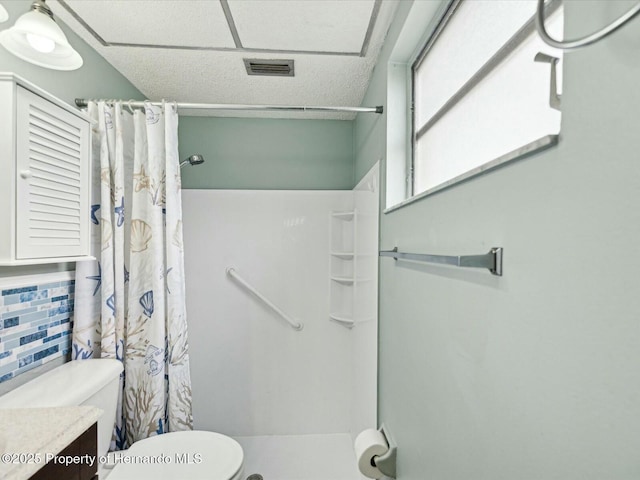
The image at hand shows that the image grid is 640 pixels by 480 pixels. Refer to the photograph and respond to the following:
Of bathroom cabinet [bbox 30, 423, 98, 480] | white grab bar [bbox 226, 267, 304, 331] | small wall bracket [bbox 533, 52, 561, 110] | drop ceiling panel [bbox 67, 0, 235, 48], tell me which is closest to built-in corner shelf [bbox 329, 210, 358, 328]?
white grab bar [bbox 226, 267, 304, 331]

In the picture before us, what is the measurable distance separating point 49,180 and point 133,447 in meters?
1.13

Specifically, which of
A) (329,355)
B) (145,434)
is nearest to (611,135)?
(145,434)

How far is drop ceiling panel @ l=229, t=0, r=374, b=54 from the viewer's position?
1302mm

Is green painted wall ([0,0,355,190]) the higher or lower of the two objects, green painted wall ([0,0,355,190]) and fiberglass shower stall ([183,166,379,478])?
the higher

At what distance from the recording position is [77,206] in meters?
1.30

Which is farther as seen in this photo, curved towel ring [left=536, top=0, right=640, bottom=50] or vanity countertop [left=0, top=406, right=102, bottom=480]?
vanity countertop [left=0, top=406, right=102, bottom=480]

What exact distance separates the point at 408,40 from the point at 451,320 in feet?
3.41

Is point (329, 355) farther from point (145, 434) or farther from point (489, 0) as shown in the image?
point (489, 0)

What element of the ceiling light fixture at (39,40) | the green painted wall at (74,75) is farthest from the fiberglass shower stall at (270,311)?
the ceiling light fixture at (39,40)

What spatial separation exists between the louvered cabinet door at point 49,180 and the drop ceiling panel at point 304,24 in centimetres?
77

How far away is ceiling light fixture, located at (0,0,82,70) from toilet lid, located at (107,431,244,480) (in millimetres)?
1470

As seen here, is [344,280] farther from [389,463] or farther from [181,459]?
[181,459]

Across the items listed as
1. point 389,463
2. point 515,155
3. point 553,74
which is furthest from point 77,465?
point 553,74

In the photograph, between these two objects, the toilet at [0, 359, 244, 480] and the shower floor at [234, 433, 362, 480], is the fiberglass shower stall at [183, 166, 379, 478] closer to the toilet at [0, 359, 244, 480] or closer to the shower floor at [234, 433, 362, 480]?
the shower floor at [234, 433, 362, 480]
